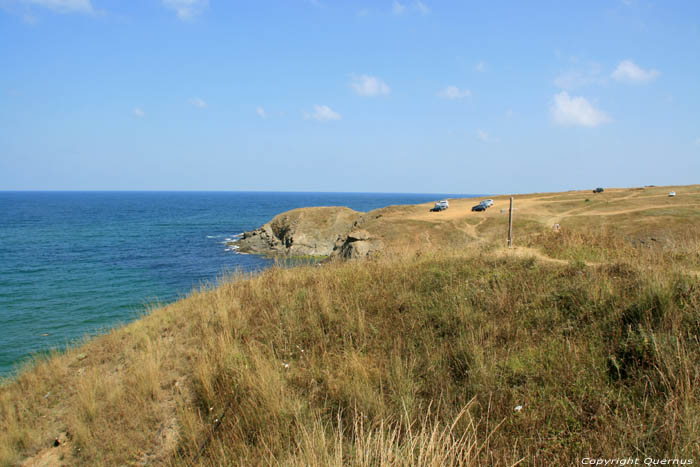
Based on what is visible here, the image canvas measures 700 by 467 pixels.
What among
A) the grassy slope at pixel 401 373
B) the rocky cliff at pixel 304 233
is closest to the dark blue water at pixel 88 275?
the grassy slope at pixel 401 373

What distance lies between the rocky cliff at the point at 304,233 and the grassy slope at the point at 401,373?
118ft

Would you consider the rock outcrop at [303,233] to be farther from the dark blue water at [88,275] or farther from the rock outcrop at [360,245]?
the rock outcrop at [360,245]

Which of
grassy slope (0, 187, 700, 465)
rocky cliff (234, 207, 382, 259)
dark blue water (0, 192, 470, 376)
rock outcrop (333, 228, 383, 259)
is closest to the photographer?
grassy slope (0, 187, 700, 465)

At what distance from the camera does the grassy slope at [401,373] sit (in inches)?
137

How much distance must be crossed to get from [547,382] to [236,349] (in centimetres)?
464

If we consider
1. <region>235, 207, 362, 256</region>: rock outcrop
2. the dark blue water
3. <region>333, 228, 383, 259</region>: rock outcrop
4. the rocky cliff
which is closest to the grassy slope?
the dark blue water

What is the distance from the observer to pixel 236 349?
243 inches

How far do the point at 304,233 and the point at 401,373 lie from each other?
145ft

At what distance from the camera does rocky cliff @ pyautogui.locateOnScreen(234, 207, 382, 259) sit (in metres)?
46.5

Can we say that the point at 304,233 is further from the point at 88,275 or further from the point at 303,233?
the point at 88,275

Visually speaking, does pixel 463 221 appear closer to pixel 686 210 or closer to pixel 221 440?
pixel 686 210

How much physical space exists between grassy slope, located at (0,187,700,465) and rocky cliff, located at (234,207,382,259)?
36.0 meters

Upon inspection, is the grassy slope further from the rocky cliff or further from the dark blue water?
the rocky cliff

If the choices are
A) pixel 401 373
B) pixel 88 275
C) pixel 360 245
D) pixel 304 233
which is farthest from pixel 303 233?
pixel 401 373
